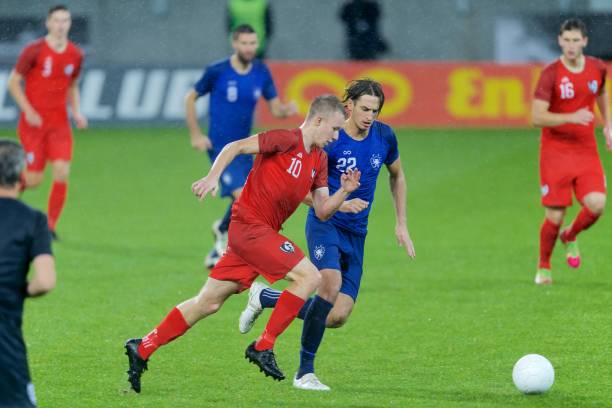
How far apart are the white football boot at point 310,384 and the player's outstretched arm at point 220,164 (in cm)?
141

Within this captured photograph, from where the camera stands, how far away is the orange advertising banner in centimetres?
2412

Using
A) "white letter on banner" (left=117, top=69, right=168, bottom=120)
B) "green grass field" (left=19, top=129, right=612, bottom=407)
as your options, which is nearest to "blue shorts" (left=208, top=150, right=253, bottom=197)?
"green grass field" (left=19, top=129, right=612, bottom=407)

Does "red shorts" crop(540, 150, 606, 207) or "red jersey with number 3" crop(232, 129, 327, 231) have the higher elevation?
"red jersey with number 3" crop(232, 129, 327, 231)

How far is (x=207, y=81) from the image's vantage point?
13.2m

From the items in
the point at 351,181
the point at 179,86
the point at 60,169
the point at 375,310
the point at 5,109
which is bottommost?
the point at 375,310

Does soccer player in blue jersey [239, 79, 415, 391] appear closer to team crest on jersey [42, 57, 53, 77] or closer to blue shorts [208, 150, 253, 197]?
blue shorts [208, 150, 253, 197]

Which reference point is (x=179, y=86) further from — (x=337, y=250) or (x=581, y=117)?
(x=337, y=250)

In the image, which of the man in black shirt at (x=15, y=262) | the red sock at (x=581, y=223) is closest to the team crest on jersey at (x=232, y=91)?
the red sock at (x=581, y=223)

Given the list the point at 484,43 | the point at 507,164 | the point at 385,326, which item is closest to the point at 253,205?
the point at 385,326

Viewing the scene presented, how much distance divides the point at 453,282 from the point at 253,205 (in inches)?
184

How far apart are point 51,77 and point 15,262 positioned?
29.4ft

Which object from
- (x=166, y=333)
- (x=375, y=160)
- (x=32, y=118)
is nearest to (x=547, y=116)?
(x=375, y=160)

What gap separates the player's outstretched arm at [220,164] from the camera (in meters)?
7.64

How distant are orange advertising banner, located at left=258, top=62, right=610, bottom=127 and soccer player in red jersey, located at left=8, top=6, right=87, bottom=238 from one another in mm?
9474
